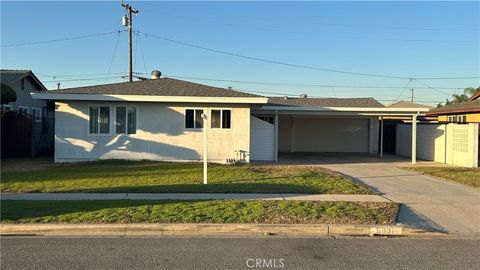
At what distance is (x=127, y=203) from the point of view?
10.1m

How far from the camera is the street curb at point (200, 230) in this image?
8055 mm

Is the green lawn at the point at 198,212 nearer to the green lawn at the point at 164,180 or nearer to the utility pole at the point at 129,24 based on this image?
the green lawn at the point at 164,180

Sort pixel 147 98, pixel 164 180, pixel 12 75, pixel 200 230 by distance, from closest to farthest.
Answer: pixel 200 230 → pixel 164 180 → pixel 147 98 → pixel 12 75

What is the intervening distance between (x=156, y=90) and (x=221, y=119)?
10.7ft

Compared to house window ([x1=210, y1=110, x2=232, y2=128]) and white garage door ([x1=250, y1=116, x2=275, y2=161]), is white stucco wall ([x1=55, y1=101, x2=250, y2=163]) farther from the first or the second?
white garage door ([x1=250, y1=116, x2=275, y2=161])

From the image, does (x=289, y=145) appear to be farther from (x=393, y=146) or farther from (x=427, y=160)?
(x=427, y=160)

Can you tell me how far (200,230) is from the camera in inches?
320

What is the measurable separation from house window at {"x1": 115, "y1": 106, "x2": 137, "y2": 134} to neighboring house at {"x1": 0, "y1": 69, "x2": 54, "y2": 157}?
5788mm

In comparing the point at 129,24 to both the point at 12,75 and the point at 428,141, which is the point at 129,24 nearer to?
the point at 12,75

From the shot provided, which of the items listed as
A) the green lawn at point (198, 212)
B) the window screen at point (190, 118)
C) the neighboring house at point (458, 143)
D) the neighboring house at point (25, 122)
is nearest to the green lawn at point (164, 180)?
the green lawn at point (198, 212)

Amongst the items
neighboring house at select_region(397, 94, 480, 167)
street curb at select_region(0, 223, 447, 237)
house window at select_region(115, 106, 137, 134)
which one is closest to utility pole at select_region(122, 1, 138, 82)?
house window at select_region(115, 106, 137, 134)

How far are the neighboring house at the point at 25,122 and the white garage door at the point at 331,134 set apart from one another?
1628cm

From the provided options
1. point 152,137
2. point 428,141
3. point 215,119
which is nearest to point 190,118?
point 215,119

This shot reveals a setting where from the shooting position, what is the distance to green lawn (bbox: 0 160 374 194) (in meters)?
12.3
